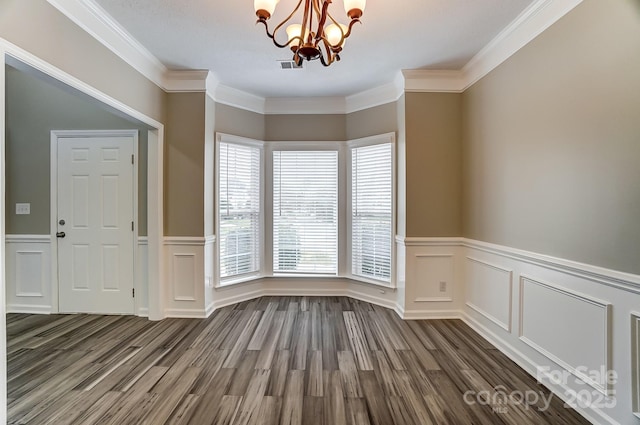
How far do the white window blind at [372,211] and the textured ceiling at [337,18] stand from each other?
3.14ft

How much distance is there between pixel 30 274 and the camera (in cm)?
353

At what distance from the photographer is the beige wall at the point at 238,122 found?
12.4ft

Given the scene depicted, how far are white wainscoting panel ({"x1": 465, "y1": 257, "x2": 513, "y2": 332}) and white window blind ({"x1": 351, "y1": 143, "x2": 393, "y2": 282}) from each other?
3.16 feet

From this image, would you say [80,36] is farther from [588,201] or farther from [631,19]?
[588,201]

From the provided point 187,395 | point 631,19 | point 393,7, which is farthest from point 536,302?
point 187,395

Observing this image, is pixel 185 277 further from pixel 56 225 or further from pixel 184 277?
pixel 56 225

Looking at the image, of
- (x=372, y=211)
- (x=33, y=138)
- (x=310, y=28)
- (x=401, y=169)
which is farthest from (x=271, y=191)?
(x=33, y=138)

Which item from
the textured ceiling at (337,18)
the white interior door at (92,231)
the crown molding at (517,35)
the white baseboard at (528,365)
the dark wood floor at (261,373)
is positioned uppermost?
the textured ceiling at (337,18)

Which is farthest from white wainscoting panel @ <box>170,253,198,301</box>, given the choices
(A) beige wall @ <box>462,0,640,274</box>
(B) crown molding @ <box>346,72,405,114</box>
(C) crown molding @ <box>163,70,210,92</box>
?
(A) beige wall @ <box>462,0,640,274</box>

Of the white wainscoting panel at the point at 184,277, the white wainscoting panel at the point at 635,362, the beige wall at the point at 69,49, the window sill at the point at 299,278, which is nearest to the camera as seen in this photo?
the white wainscoting panel at the point at 635,362

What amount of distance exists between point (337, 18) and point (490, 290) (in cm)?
295

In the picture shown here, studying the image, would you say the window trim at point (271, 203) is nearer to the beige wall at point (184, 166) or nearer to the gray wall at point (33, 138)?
the beige wall at point (184, 166)

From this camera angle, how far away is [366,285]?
13.2 feet

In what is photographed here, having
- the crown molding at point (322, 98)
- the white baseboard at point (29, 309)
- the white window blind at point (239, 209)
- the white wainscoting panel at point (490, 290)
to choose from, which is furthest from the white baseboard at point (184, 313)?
the white wainscoting panel at point (490, 290)
